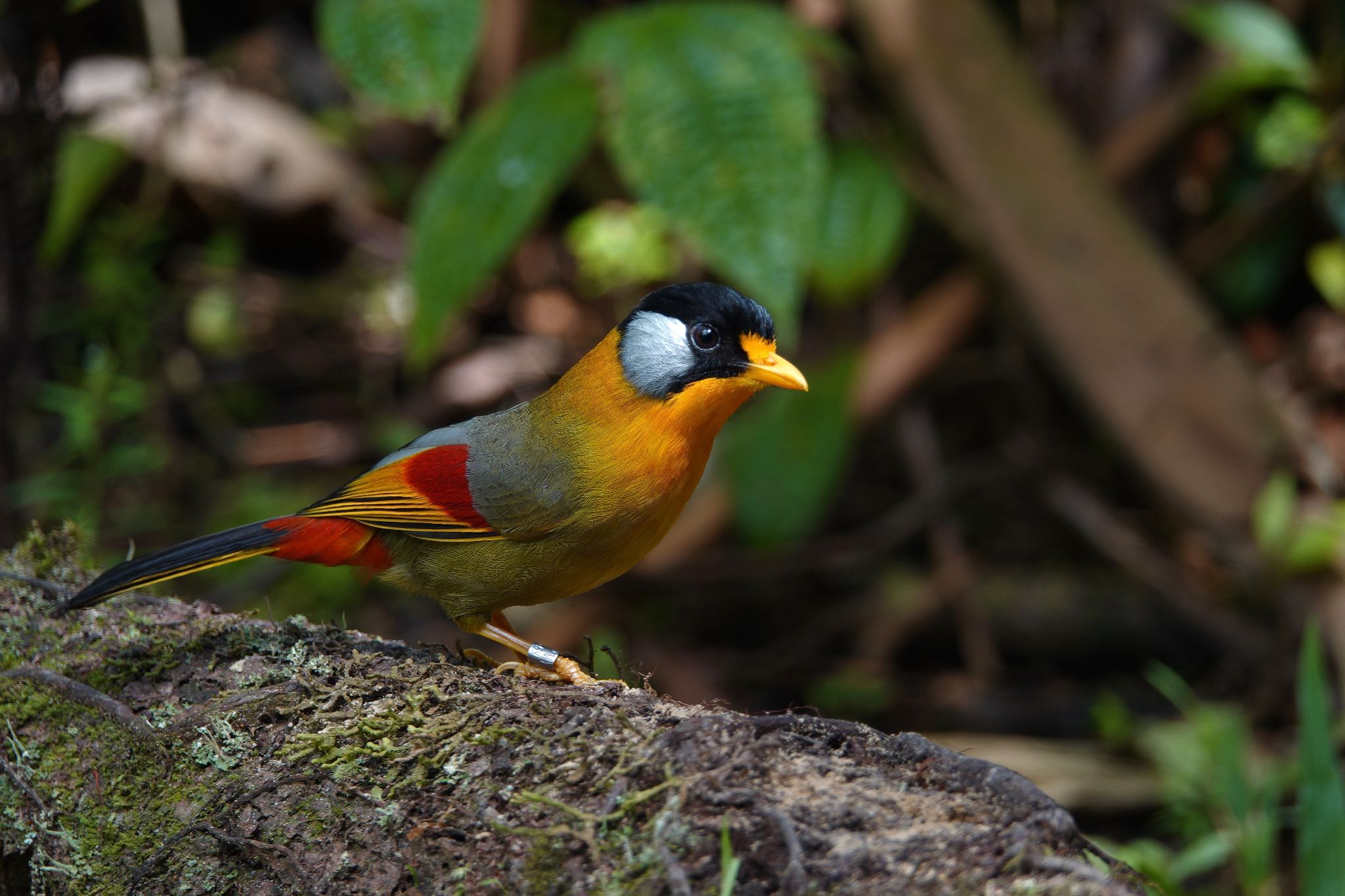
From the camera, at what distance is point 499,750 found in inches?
76.0

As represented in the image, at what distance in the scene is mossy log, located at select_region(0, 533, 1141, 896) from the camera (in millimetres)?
1613

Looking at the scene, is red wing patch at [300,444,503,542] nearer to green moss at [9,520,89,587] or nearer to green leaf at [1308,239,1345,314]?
green moss at [9,520,89,587]

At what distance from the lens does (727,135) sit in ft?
13.3

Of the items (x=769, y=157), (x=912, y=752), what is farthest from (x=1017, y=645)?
(x=912, y=752)

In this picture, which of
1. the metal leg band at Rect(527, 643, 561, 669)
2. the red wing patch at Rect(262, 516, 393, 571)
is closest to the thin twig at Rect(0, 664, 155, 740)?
the red wing patch at Rect(262, 516, 393, 571)

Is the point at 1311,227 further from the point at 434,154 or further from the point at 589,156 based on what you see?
the point at 434,154

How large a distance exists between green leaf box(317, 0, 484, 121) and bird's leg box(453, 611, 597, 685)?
64.4 inches

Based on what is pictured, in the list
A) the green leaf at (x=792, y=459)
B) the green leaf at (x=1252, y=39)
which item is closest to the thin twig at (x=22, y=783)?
the green leaf at (x=792, y=459)

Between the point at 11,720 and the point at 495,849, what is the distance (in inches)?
44.5

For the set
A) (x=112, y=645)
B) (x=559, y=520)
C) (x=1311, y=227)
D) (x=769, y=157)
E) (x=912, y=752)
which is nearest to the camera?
(x=912, y=752)

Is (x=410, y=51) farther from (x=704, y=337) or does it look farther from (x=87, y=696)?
(x=87, y=696)

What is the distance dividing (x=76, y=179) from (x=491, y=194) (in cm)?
261

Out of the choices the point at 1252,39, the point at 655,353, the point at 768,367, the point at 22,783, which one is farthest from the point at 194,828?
the point at 1252,39

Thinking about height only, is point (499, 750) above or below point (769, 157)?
below
